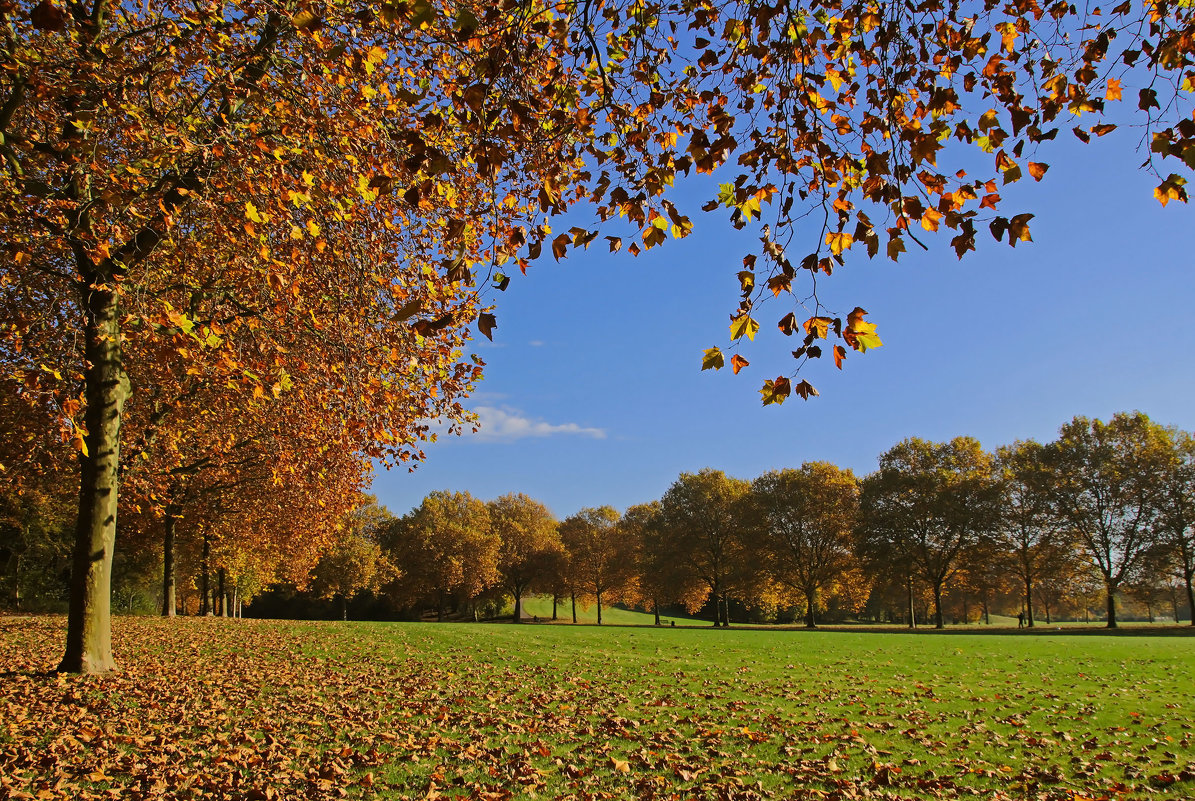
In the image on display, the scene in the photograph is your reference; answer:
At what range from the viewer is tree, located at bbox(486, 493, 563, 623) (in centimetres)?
5831

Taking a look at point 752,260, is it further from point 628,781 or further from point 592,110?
Answer: point 628,781

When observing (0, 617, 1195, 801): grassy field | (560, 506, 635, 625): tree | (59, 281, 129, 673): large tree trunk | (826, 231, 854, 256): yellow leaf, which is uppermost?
(826, 231, 854, 256): yellow leaf

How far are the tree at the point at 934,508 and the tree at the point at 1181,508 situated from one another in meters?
8.70

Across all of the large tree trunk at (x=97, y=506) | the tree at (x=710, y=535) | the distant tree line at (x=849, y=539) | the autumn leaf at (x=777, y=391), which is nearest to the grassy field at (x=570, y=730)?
the large tree trunk at (x=97, y=506)

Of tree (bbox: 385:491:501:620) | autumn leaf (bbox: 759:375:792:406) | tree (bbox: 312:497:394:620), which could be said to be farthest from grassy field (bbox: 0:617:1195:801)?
tree (bbox: 385:491:501:620)

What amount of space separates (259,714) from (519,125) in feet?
25.5

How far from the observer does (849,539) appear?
46.5 meters

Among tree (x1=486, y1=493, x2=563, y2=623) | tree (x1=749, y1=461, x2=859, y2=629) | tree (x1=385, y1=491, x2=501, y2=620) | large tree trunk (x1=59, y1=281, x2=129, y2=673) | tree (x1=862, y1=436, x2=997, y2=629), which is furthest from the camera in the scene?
tree (x1=486, y1=493, x2=563, y2=623)

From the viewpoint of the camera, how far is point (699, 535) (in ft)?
164

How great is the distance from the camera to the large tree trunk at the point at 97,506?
9859 millimetres

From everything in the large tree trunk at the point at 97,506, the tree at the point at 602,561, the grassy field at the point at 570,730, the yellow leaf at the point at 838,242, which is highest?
the yellow leaf at the point at 838,242

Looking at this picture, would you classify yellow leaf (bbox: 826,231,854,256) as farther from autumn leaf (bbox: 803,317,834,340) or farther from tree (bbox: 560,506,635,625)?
tree (bbox: 560,506,635,625)

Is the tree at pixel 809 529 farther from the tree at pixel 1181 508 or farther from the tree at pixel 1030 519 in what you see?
the tree at pixel 1181 508

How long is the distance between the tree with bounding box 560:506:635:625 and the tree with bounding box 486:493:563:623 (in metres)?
2.14
